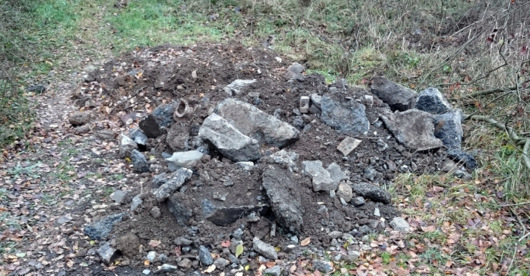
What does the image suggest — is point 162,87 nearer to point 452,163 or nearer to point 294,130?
point 294,130

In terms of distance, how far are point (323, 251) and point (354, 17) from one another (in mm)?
5680

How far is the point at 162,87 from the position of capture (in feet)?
19.4

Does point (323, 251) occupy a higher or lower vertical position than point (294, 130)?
lower

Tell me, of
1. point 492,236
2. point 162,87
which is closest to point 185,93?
point 162,87

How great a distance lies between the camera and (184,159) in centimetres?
418

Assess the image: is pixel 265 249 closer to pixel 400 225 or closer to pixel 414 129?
pixel 400 225

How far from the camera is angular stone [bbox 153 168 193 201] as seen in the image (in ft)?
12.3

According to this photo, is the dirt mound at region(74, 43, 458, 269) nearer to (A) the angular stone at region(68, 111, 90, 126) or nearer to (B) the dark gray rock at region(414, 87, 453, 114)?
(A) the angular stone at region(68, 111, 90, 126)

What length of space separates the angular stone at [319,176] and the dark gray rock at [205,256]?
104cm

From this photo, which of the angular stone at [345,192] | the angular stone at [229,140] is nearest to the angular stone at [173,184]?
the angular stone at [229,140]

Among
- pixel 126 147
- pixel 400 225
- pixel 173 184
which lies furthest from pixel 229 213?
pixel 126 147

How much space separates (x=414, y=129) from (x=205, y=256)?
2544 mm

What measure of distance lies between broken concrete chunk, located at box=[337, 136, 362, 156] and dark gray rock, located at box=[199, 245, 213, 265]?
1.70 metres

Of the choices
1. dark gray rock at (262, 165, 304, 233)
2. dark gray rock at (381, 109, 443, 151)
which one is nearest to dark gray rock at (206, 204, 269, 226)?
dark gray rock at (262, 165, 304, 233)
